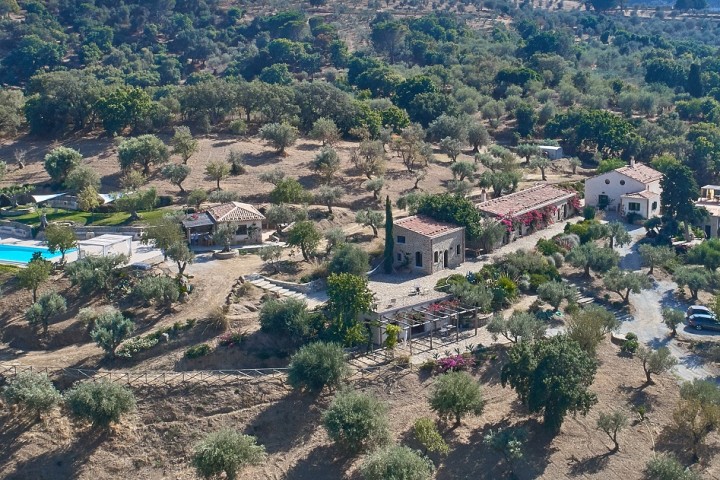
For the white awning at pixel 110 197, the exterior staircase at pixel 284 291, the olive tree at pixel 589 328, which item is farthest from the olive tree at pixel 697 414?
the white awning at pixel 110 197

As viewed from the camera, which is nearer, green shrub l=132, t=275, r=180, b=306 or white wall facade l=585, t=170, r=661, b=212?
green shrub l=132, t=275, r=180, b=306

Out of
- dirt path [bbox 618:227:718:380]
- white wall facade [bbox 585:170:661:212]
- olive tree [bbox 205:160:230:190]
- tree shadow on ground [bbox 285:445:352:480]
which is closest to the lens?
tree shadow on ground [bbox 285:445:352:480]

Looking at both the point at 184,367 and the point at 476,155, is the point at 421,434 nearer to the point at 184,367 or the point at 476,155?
the point at 184,367

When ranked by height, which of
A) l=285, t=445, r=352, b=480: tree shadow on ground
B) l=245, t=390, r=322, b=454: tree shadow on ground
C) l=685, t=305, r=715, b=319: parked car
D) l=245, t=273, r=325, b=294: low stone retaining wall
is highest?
l=245, t=273, r=325, b=294: low stone retaining wall

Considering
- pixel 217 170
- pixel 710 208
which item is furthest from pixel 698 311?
pixel 217 170

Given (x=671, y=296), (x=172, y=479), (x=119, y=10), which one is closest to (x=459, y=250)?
(x=671, y=296)

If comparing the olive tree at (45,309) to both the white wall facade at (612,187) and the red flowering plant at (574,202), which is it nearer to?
the red flowering plant at (574,202)

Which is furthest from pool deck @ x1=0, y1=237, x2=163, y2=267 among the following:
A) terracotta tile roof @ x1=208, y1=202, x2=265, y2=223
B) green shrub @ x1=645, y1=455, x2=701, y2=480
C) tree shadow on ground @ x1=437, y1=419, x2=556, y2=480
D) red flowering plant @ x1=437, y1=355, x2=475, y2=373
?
green shrub @ x1=645, y1=455, x2=701, y2=480

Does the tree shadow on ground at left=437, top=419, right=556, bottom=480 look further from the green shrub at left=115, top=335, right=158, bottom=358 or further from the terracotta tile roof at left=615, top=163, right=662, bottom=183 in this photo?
the terracotta tile roof at left=615, top=163, right=662, bottom=183
